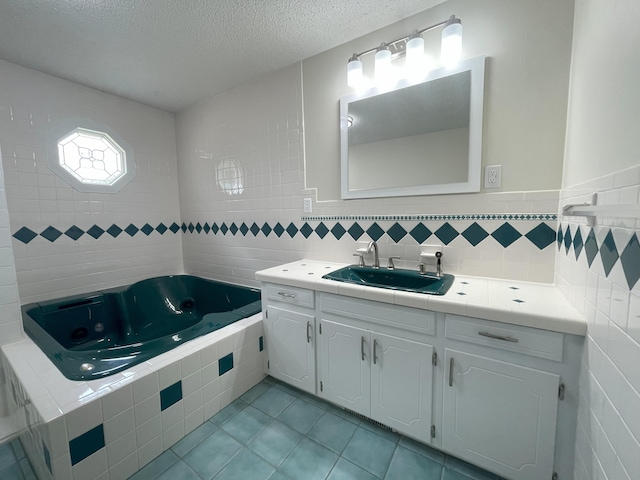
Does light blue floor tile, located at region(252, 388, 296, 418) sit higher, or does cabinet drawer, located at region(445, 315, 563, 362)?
cabinet drawer, located at region(445, 315, 563, 362)

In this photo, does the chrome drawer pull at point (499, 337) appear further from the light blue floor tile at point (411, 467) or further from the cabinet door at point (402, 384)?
the light blue floor tile at point (411, 467)

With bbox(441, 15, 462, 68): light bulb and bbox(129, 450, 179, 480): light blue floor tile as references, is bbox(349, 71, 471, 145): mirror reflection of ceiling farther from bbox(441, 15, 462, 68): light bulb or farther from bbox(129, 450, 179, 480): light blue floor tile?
bbox(129, 450, 179, 480): light blue floor tile

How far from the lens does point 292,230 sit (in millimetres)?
2223

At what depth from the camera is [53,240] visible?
7.02ft

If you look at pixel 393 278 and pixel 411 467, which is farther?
pixel 393 278

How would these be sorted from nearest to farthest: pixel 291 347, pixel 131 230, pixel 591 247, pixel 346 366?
pixel 591 247 → pixel 346 366 → pixel 291 347 → pixel 131 230

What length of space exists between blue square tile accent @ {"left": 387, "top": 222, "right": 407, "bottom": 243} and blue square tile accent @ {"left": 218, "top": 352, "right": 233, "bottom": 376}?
1246mm

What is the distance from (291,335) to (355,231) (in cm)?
81

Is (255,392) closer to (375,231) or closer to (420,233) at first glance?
(375,231)

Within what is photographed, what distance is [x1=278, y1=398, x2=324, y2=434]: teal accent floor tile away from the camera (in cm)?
148

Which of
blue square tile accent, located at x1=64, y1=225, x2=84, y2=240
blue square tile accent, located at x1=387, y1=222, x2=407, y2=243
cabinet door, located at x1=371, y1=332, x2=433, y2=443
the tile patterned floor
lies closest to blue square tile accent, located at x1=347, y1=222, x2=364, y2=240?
blue square tile accent, located at x1=387, y1=222, x2=407, y2=243

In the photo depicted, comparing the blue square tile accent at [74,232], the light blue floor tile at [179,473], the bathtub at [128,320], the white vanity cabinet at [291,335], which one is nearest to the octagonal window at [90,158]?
the blue square tile accent at [74,232]

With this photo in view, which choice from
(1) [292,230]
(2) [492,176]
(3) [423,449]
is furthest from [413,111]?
(3) [423,449]

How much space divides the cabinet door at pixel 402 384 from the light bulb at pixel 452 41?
57.7 inches
